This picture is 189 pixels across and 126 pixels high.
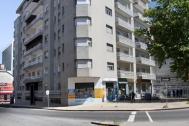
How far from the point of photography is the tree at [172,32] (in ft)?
94.8

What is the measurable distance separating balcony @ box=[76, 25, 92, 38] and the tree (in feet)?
28.8

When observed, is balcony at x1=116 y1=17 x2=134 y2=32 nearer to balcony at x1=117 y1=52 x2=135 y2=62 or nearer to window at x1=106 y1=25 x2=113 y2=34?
window at x1=106 y1=25 x2=113 y2=34

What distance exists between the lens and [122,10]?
132 feet

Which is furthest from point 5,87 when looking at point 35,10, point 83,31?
point 83,31

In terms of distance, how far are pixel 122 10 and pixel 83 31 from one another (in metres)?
11.4

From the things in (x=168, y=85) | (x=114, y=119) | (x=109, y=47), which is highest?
(x=109, y=47)

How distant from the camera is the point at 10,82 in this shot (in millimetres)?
86312

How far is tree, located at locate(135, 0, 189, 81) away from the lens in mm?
28891

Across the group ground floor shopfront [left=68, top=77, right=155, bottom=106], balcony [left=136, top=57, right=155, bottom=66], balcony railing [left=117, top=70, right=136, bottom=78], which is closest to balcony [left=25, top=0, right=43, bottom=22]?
ground floor shopfront [left=68, top=77, right=155, bottom=106]

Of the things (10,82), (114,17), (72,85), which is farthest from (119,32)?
(10,82)

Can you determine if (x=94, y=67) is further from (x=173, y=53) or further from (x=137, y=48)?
(x=137, y=48)

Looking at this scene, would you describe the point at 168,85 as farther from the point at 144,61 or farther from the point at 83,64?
the point at 83,64

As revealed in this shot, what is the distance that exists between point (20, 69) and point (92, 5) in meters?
31.9

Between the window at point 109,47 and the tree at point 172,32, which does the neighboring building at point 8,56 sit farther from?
the tree at point 172,32
